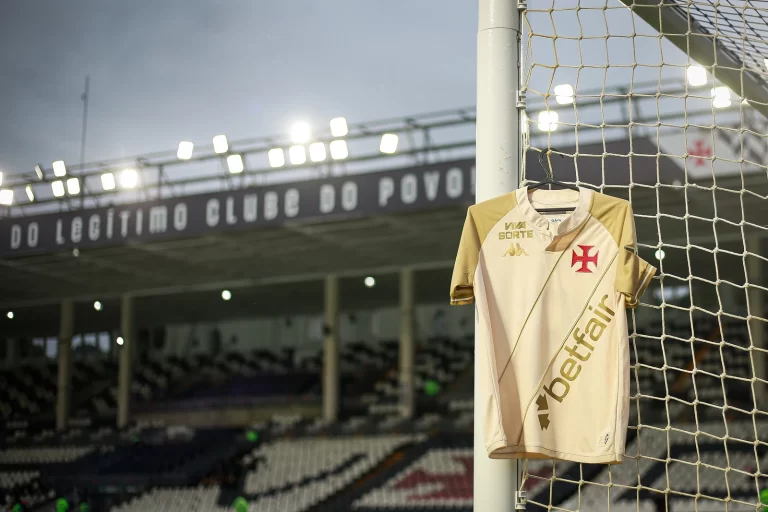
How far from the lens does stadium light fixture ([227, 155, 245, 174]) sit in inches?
737

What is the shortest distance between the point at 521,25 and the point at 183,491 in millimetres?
17462

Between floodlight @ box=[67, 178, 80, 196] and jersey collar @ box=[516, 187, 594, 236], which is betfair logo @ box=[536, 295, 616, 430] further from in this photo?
floodlight @ box=[67, 178, 80, 196]

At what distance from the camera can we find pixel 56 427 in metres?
24.9

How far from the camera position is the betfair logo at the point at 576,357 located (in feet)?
9.77

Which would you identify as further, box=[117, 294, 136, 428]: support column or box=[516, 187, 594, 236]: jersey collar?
box=[117, 294, 136, 428]: support column

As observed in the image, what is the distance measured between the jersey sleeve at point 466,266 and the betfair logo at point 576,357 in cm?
36

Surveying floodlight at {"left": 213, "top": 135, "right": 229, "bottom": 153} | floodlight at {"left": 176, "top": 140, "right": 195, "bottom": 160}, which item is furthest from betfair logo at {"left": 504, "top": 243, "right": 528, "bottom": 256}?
floodlight at {"left": 176, "top": 140, "right": 195, "bottom": 160}

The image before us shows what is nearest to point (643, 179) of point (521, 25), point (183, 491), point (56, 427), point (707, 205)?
point (707, 205)

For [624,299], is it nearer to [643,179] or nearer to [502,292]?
[502,292]

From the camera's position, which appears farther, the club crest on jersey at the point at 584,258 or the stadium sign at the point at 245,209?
the stadium sign at the point at 245,209

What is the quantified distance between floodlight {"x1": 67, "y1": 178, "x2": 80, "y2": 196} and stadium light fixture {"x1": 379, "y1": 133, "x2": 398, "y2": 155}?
6742 millimetres

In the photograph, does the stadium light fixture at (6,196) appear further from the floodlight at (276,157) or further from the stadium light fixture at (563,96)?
the stadium light fixture at (563,96)

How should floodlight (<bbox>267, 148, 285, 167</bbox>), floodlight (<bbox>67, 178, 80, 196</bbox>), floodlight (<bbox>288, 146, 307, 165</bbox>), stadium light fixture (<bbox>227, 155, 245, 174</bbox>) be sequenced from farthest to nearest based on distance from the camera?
floodlight (<bbox>67, 178, 80, 196</bbox>) < stadium light fixture (<bbox>227, 155, 245, 174</bbox>) < floodlight (<bbox>267, 148, 285, 167</bbox>) < floodlight (<bbox>288, 146, 307, 165</bbox>)

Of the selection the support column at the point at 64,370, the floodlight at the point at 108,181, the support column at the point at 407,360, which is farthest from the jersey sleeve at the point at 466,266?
the support column at the point at 64,370
